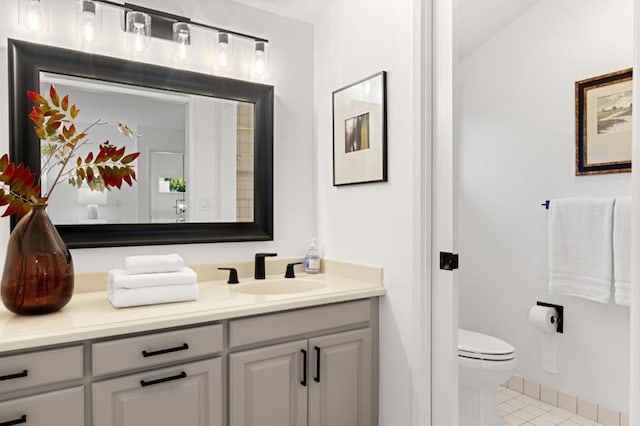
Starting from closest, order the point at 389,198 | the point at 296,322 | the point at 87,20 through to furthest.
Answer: the point at 296,322, the point at 87,20, the point at 389,198

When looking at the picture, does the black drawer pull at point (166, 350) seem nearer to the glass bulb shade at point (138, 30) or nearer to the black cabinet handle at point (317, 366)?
the black cabinet handle at point (317, 366)

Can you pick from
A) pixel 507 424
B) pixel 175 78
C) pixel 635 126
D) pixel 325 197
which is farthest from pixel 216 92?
pixel 507 424

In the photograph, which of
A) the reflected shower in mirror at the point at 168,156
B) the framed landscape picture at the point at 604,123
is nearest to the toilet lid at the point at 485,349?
the framed landscape picture at the point at 604,123

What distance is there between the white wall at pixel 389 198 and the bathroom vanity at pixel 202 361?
9 cm

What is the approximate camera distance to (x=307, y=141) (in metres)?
2.31

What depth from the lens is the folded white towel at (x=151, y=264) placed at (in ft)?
4.85

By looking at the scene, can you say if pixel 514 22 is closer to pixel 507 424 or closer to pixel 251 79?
pixel 251 79

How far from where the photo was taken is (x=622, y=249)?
210 cm

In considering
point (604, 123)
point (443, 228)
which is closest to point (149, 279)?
point (443, 228)

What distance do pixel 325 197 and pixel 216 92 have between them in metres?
0.76

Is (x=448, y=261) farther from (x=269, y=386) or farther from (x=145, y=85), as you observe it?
(x=145, y=85)

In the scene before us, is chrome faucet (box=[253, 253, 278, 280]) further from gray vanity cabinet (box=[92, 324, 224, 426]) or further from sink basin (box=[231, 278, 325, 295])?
gray vanity cabinet (box=[92, 324, 224, 426])

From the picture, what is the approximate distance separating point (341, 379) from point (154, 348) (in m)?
0.77

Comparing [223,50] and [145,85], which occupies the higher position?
[223,50]
